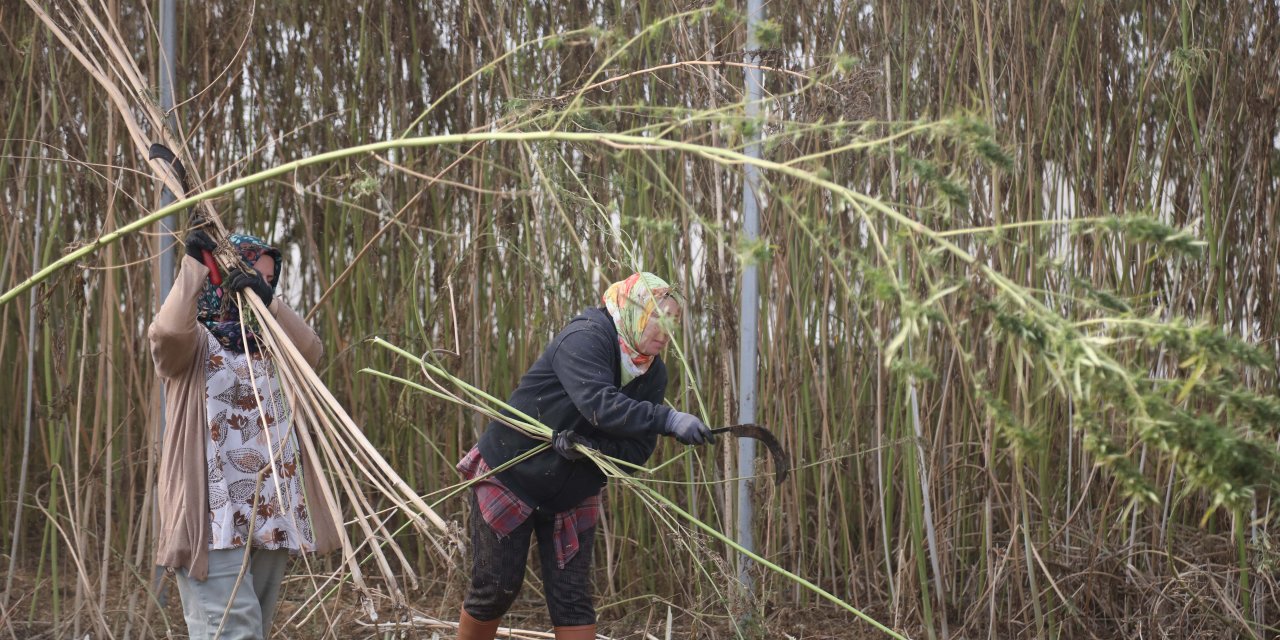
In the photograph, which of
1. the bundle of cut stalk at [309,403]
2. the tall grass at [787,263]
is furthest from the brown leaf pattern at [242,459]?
the tall grass at [787,263]

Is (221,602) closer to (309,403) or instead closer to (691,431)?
(309,403)

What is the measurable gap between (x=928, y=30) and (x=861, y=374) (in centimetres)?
94

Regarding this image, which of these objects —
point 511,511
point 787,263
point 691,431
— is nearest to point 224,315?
point 511,511

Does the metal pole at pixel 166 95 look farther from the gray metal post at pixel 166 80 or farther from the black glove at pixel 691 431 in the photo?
the black glove at pixel 691 431

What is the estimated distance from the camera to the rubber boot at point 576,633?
2736mm

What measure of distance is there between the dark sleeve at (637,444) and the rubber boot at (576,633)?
15.6 inches

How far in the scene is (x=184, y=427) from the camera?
95.1 inches

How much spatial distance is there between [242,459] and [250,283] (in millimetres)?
390

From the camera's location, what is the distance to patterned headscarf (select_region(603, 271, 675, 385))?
2.52 meters

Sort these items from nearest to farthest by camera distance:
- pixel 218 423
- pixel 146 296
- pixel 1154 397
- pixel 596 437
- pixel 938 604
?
pixel 1154 397 → pixel 218 423 → pixel 596 437 → pixel 938 604 → pixel 146 296

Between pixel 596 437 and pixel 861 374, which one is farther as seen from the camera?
pixel 861 374

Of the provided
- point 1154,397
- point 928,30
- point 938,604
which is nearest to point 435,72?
point 928,30

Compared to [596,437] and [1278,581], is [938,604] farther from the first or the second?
[596,437]

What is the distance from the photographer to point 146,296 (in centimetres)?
353
